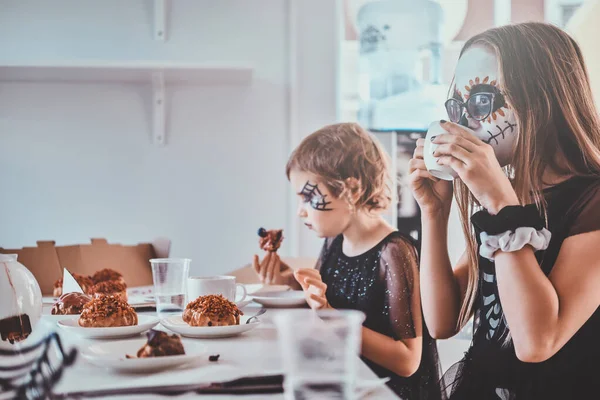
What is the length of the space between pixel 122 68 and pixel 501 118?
153 centimetres

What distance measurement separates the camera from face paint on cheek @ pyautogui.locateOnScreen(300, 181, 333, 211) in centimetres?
152

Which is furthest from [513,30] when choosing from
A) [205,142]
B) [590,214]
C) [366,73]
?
[205,142]

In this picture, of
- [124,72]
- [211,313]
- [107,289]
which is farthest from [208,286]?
[124,72]

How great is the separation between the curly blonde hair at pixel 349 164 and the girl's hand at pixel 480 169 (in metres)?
0.64

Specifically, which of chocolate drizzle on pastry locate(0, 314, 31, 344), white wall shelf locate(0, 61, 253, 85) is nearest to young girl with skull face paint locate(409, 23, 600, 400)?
chocolate drizzle on pastry locate(0, 314, 31, 344)

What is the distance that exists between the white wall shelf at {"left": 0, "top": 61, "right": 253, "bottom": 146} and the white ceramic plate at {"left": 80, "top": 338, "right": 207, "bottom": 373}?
1.49m

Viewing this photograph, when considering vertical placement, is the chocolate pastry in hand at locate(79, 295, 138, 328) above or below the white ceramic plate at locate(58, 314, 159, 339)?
above

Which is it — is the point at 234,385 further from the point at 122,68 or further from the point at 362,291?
the point at 122,68

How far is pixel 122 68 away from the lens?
217 cm

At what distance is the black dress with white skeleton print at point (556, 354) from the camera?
2.92ft

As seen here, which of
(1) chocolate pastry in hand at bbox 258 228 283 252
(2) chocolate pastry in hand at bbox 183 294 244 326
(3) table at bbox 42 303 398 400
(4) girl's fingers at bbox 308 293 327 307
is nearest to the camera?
(3) table at bbox 42 303 398 400

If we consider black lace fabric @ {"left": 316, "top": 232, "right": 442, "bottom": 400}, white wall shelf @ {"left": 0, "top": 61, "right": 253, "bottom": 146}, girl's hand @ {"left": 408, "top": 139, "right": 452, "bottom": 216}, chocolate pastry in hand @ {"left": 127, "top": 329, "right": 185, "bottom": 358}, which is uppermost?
white wall shelf @ {"left": 0, "top": 61, "right": 253, "bottom": 146}

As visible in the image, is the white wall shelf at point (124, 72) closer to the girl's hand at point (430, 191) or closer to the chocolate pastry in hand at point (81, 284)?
the chocolate pastry in hand at point (81, 284)

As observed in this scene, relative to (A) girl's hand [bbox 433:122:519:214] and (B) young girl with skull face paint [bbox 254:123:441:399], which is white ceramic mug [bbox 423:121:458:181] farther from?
(B) young girl with skull face paint [bbox 254:123:441:399]
